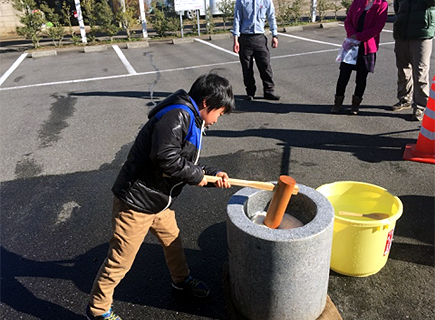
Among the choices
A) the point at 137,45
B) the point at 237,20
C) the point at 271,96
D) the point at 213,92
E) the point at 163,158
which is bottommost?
the point at 271,96

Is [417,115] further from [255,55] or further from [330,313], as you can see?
[330,313]

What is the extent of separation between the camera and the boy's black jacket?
6.98 ft

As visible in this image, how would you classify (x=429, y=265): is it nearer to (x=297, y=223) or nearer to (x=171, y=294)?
(x=297, y=223)

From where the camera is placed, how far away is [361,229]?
254 centimetres

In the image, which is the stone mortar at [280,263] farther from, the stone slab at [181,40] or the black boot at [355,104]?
the stone slab at [181,40]

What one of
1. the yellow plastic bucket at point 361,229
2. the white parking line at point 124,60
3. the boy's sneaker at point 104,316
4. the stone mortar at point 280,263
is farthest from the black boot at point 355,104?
the white parking line at point 124,60

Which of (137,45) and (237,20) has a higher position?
(237,20)

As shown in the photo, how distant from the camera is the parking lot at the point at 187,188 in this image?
278 cm

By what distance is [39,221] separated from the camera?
3.74m

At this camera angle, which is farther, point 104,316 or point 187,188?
point 187,188

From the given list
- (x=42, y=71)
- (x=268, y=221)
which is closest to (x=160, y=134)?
(x=268, y=221)

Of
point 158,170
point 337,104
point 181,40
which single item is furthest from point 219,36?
point 158,170

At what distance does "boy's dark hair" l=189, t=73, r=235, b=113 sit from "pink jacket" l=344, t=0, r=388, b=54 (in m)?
3.99

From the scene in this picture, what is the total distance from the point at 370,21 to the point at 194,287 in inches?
179
